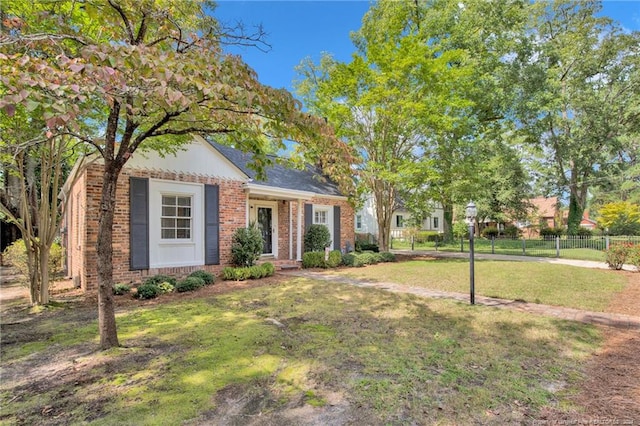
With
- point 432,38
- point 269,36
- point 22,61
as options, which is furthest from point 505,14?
point 22,61

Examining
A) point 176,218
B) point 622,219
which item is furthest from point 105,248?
point 622,219

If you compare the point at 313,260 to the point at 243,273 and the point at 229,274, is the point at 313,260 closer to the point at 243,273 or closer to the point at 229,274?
the point at 243,273

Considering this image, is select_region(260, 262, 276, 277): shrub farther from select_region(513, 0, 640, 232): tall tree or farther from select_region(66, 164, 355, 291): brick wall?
select_region(513, 0, 640, 232): tall tree

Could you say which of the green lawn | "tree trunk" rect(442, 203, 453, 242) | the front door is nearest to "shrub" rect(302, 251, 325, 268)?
the front door

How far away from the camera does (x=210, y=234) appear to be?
30.0 ft

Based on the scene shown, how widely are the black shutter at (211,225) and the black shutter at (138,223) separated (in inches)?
62.2

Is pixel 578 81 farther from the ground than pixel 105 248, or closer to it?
farther from the ground

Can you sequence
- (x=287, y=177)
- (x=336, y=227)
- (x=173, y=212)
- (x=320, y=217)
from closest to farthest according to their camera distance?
(x=173, y=212)
(x=287, y=177)
(x=320, y=217)
(x=336, y=227)

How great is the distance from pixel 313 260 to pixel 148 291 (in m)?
6.03

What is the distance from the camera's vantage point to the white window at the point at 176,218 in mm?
8555

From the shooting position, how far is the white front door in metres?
11.9

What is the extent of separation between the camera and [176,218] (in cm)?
873

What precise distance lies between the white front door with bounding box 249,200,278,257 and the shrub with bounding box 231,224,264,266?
206cm

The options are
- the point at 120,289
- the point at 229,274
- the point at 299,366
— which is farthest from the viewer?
the point at 229,274
